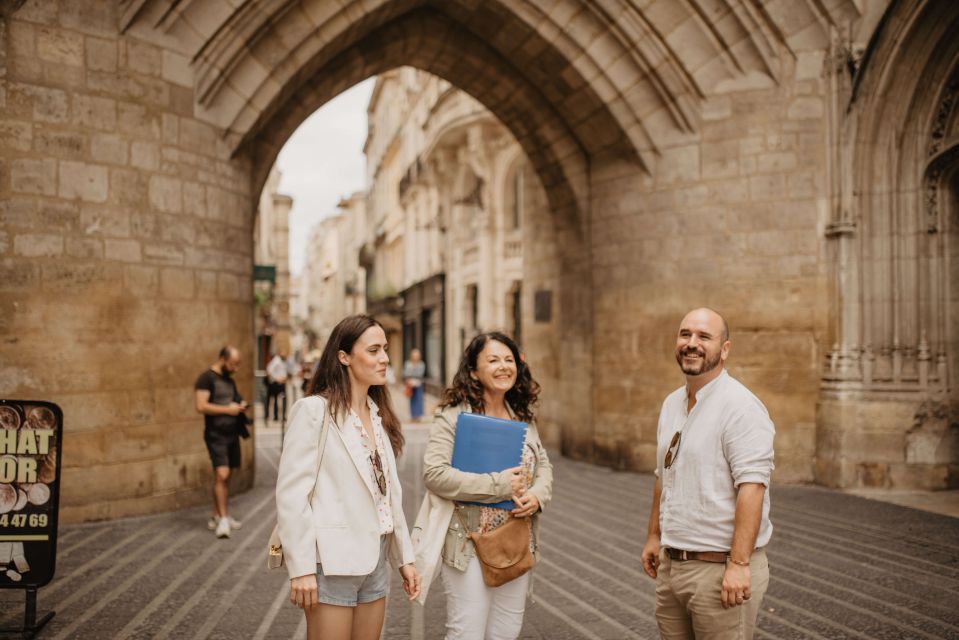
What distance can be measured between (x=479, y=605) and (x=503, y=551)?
0.21 m

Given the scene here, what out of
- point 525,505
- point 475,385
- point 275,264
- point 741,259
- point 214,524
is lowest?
point 214,524

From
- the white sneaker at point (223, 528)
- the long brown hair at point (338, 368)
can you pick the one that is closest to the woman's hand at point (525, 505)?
the long brown hair at point (338, 368)

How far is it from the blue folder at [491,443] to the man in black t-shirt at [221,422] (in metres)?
4.21

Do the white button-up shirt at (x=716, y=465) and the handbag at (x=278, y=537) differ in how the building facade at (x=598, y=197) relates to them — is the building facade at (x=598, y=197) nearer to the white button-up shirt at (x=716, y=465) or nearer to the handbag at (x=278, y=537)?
the handbag at (x=278, y=537)

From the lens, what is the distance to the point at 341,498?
2.52 m

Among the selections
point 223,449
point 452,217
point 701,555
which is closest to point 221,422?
point 223,449

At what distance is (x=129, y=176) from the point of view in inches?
280

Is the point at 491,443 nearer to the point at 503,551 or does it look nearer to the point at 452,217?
the point at 503,551

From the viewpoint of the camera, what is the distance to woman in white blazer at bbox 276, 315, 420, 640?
244 centimetres

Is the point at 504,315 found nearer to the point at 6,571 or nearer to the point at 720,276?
the point at 720,276

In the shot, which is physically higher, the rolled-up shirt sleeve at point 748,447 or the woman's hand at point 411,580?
the rolled-up shirt sleeve at point 748,447

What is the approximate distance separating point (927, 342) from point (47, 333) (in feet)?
27.6

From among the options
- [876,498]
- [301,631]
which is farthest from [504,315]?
[301,631]

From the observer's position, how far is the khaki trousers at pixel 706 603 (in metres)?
A: 2.49
